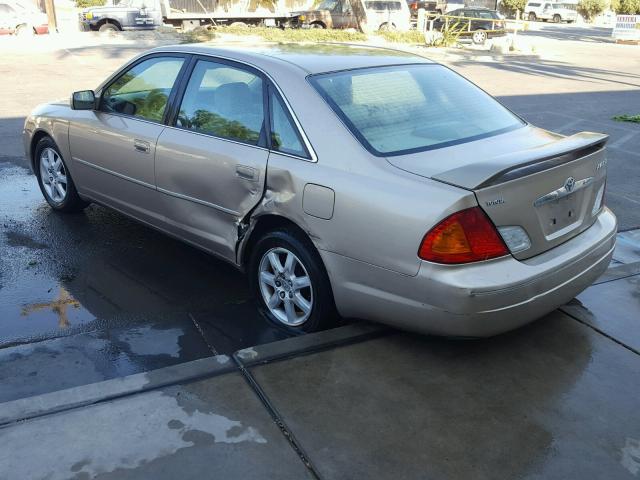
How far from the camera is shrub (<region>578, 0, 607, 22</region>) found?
52.0 m

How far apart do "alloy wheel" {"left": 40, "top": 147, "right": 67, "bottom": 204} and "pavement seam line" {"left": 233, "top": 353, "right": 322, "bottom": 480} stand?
10.5 feet

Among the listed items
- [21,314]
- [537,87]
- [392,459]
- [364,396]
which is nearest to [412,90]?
[364,396]

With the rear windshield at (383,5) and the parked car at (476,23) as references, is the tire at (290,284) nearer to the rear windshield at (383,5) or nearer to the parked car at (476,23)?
the parked car at (476,23)

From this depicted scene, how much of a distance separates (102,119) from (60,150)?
74 cm

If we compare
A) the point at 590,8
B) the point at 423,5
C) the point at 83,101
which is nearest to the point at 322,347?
the point at 83,101

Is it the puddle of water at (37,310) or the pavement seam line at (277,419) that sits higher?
the pavement seam line at (277,419)

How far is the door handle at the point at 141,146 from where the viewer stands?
4.68 m

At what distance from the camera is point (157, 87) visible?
4898mm

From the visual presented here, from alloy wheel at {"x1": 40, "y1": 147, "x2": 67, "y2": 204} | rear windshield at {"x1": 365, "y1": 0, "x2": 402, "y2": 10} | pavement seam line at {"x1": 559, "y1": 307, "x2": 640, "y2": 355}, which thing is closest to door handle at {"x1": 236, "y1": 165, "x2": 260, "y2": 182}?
pavement seam line at {"x1": 559, "y1": 307, "x2": 640, "y2": 355}

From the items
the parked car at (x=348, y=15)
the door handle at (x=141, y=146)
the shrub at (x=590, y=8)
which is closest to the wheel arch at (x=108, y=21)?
the parked car at (x=348, y=15)

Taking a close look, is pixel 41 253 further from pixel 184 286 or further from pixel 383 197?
pixel 383 197

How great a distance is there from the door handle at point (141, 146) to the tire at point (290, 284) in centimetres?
118

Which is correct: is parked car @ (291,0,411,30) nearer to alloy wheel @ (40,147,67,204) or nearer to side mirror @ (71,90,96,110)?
alloy wheel @ (40,147,67,204)

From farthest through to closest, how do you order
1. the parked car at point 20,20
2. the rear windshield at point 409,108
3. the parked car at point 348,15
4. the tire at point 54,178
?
the parked car at point 348,15
the parked car at point 20,20
the tire at point 54,178
the rear windshield at point 409,108
